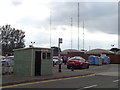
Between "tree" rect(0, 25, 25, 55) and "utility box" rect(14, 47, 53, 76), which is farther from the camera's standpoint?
"tree" rect(0, 25, 25, 55)

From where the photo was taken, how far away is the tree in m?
91.2

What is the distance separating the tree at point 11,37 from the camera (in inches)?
3593

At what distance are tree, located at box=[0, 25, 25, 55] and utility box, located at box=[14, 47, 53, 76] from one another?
72471mm

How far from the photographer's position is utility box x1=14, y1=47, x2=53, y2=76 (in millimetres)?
17578

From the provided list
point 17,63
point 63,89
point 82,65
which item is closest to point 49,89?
point 63,89

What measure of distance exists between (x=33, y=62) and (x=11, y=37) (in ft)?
257

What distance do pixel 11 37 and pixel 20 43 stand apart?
4379mm

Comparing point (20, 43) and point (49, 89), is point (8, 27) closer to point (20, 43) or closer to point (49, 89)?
point (20, 43)

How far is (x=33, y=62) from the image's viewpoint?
17547 millimetres

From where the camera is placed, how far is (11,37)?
308 feet

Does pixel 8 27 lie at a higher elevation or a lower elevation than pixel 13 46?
higher

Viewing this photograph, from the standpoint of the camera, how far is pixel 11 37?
93.8 m

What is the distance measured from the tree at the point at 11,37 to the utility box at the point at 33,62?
238 feet

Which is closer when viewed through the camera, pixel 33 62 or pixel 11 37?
pixel 33 62
